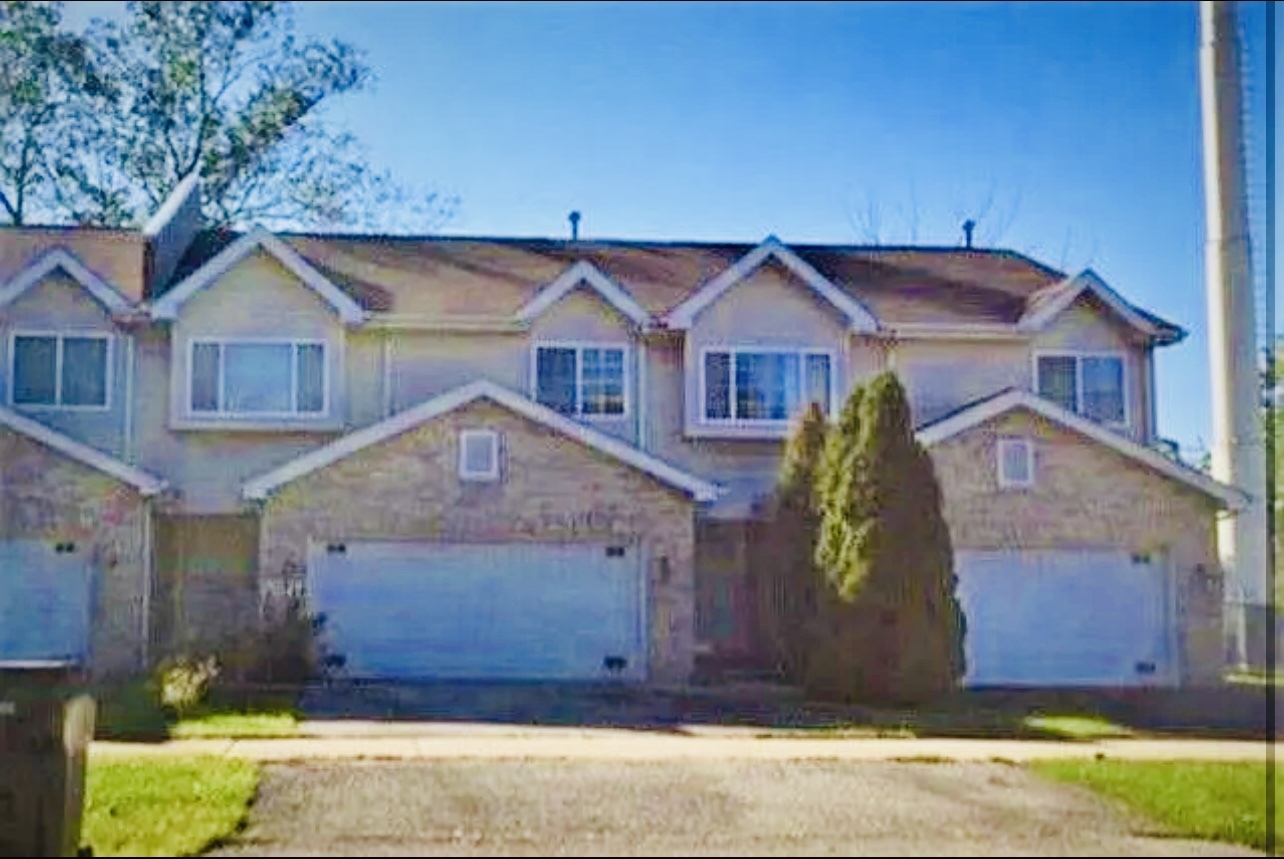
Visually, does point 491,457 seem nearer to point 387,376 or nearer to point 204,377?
point 387,376

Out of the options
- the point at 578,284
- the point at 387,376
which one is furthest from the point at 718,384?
A: the point at 387,376

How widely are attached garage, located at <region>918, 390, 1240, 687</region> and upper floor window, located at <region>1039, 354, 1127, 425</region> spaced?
255 cm

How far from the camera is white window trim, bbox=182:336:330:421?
75.0ft

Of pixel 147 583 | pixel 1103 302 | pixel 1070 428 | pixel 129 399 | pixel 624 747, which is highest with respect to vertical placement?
pixel 1103 302

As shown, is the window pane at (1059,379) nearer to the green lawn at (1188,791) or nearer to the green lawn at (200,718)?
the green lawn at (1188,791)

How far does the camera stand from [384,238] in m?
26.6

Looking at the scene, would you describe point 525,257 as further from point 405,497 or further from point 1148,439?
point 1148,439

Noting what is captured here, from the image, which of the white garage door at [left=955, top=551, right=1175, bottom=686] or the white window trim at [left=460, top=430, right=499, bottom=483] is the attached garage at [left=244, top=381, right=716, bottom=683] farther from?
the white garage door at [left=955, top=551, right=1175, bottom=686]

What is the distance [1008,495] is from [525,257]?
30.0 ft

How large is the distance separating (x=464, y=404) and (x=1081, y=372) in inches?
389

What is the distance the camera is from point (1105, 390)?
24.5 meters

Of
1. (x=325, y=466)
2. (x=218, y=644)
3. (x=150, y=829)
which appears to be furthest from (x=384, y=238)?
(x=150, y=829)

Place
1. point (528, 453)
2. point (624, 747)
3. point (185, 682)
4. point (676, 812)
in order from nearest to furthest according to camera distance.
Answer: point (676, 812)
point (624, 747)
point (185, 682)
point (528, 453)

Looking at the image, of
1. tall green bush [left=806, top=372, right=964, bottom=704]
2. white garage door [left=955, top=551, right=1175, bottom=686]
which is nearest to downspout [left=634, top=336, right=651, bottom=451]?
tall green bush [left=806, top=372, right=964, bottom=704]
